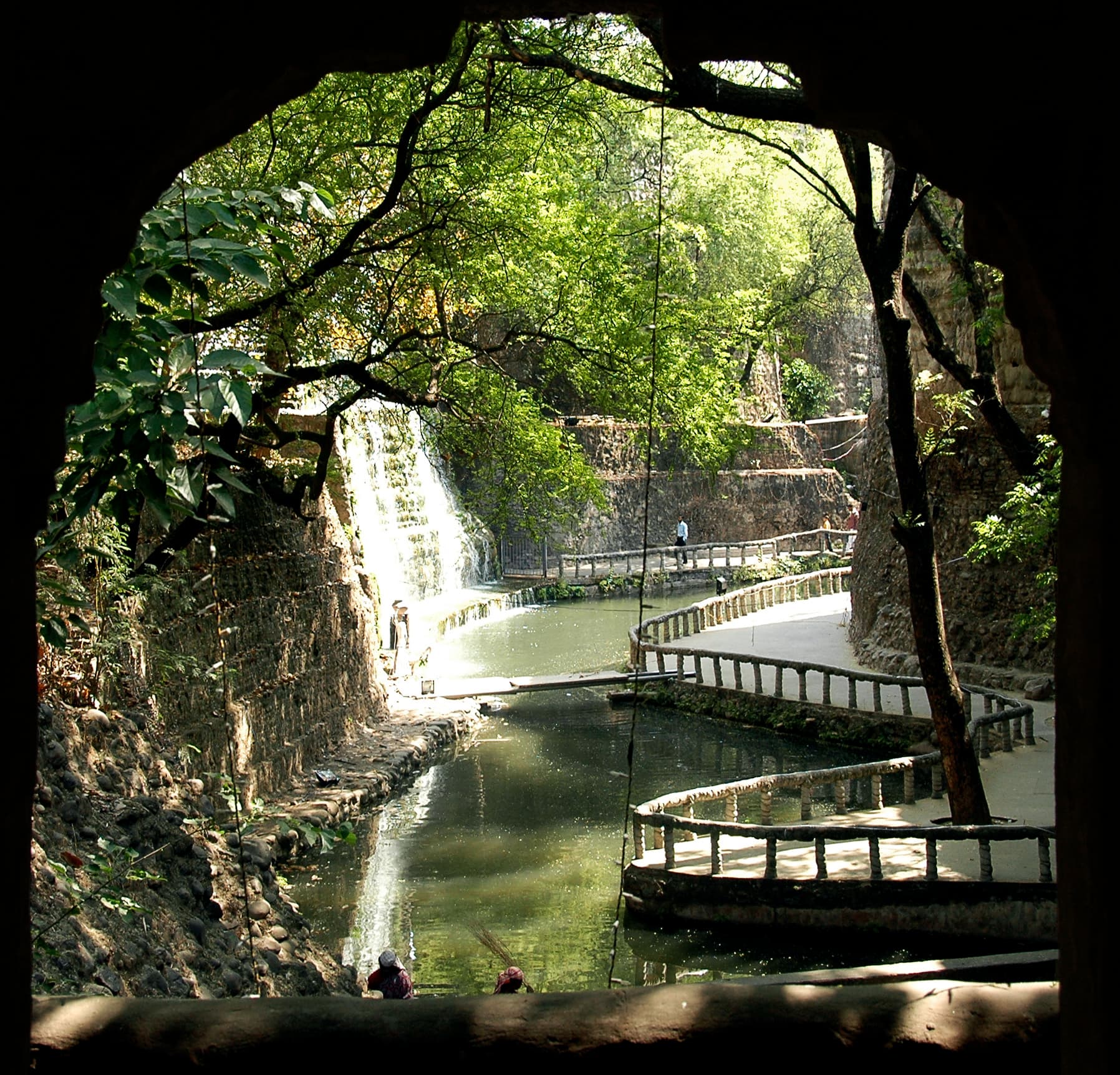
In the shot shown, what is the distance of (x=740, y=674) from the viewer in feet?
68.8

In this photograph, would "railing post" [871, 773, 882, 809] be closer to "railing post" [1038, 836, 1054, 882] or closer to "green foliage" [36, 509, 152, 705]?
"railing post" [1038, 836, 1054, 882]

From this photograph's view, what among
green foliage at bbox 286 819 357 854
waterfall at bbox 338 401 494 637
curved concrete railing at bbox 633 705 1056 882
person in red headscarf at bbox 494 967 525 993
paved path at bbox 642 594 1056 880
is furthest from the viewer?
waterfall at bbox 338 401 494 637

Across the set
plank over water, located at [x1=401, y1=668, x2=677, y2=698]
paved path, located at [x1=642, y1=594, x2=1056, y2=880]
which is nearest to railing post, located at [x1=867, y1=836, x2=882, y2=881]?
paved path, located at [x1=642, y1=594, x2=1056, y2=880]

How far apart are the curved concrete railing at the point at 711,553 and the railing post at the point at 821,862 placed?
22.8 m

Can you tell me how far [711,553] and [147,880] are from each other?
31146 mm

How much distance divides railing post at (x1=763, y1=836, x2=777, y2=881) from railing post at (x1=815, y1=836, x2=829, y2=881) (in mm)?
394

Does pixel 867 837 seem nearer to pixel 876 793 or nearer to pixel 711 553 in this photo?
pixel 876 793

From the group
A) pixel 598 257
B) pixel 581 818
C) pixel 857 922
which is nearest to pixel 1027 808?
pixel 857 922

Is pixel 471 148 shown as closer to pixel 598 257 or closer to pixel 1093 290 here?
pixel 598 257

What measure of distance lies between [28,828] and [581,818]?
13.4m

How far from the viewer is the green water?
11.2m

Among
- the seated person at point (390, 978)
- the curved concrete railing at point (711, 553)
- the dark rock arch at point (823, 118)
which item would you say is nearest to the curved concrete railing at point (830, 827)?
the seated person at point (390, 978)

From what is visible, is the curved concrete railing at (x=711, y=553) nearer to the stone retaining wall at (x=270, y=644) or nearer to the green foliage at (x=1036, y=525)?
the stone retaining wall at (x=270, y=644)

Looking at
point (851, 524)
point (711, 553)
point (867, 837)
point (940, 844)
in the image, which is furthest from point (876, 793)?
point (851, 524)
